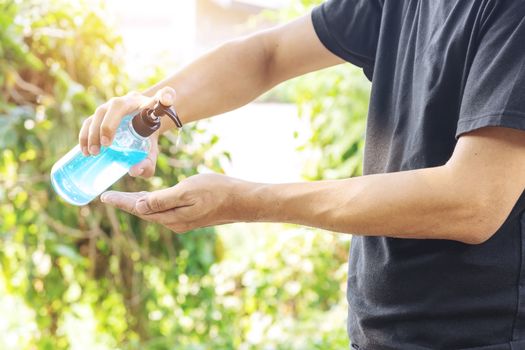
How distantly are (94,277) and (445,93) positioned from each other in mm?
1774

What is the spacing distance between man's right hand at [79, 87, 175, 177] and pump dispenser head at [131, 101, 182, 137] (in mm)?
12

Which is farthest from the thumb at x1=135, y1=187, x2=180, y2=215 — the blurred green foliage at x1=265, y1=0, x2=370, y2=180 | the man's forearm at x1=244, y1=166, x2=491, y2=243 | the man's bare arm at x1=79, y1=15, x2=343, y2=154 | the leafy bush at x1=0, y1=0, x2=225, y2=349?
the blurred green foliage at x1=265, y1=0, x2=370, y2=180

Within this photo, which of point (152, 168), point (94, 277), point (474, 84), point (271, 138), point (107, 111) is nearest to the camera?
point (474, 84)

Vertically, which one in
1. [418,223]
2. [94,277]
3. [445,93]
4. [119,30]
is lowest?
[94,277]

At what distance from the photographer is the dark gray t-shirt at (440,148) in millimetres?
963

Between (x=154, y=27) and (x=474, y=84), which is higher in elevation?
(x=474, y=84)

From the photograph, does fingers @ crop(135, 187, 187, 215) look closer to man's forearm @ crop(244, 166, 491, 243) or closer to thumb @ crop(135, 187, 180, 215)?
thumb @ crop(135, 187, 180, 215)

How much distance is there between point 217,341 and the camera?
8.23 feet

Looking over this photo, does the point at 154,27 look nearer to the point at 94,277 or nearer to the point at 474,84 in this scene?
the point at 94,277

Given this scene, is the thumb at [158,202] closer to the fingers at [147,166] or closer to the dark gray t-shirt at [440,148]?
the fingers at [147,166]

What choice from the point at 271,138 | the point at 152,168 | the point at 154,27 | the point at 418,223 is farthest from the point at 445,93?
the point at 154,27

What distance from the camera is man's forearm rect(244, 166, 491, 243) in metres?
0.98

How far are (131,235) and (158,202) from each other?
1381 millimetres

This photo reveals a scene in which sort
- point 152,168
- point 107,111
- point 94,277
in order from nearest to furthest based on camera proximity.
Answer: point 107,111, point 152,168, point 94,277
